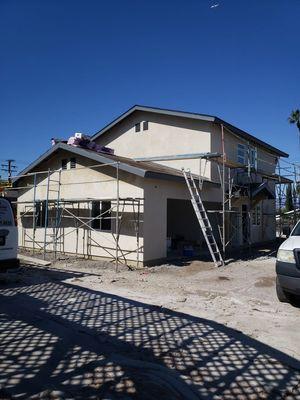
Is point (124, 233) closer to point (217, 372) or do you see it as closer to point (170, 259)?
point (170, 259)

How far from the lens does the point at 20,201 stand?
719 inches

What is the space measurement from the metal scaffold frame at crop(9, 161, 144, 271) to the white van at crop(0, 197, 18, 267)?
3.64 meters

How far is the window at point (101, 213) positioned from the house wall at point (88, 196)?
0.73 ft

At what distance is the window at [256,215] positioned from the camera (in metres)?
22.2

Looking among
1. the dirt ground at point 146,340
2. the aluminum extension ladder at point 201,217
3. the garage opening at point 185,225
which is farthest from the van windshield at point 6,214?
the garage opening at point 185,225

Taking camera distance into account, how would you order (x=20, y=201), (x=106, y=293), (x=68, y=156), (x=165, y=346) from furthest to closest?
(x=20, y=201) → (x=68, y=156) → (x=106, y=293) → (x=165, y=346)

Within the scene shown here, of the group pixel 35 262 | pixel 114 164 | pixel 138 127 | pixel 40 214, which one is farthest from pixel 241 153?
pixel 35 262

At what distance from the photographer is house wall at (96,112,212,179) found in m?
17.4

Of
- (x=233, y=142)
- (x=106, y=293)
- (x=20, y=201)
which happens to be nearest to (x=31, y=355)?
(x=106, y=293)

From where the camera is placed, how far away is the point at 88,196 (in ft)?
48.7

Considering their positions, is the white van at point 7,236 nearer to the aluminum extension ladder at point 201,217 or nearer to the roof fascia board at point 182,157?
the aluminum extension ladder at point 201,217

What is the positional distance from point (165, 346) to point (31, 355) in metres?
1.79

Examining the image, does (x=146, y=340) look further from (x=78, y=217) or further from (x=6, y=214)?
(x=78, y=217)

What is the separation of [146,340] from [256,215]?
18.1 meters
